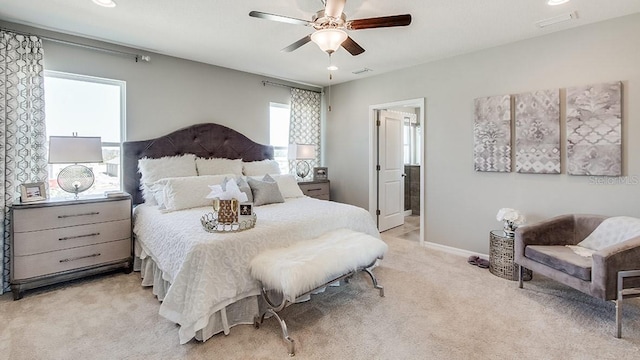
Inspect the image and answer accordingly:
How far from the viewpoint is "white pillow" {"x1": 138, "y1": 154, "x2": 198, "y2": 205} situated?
11.7ft

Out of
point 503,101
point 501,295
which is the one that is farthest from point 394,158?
point 501,295

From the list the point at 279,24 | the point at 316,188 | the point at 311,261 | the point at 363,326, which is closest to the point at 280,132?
the point at 316,188

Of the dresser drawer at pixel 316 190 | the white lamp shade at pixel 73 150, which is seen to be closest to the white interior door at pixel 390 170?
the dresser drawer at pixel 316 190

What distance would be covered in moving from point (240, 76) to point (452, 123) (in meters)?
3.16

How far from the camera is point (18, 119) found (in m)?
2.95

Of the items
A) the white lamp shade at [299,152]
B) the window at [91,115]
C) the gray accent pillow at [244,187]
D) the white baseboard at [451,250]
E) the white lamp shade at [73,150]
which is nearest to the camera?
the white lamp shade at [73,150]

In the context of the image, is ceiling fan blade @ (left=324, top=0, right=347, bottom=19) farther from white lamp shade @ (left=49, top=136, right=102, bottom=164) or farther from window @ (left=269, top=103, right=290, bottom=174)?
window @ (left=269, top=103, right=290, bottom=174)

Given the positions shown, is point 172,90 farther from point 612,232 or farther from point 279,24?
point 612,232

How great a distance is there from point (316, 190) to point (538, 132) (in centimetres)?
308

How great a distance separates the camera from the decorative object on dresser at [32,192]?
2.81 metres

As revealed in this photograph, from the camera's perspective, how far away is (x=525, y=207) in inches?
136

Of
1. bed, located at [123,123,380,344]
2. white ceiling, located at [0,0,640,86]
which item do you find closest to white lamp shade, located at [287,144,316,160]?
bed, located at [123,123,380,344]

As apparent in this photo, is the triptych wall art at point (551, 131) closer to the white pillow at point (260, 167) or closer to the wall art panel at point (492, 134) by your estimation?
the wall art panel at point (492, 134)

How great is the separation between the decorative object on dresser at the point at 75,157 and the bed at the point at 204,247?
439 millimetres
